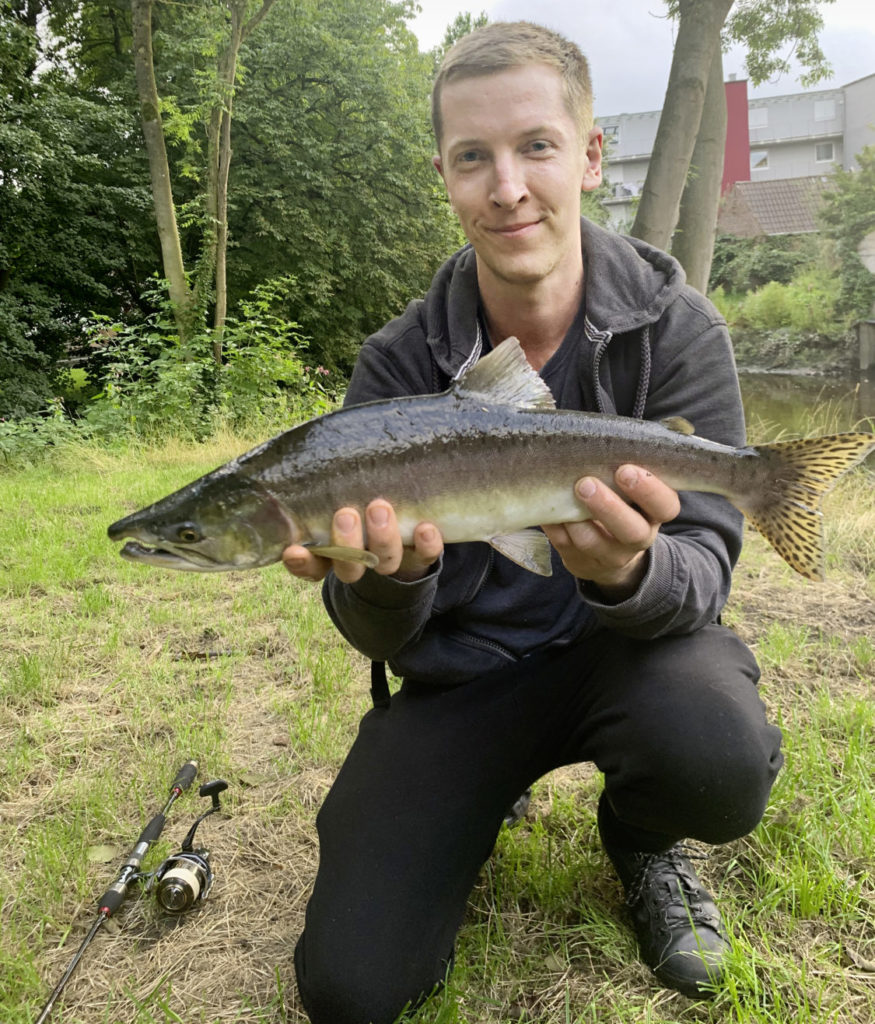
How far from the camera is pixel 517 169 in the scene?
2.57 metres

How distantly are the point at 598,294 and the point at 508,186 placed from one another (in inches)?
18.5

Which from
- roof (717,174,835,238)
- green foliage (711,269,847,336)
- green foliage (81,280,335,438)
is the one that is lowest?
green foliage (711,269,847,336)

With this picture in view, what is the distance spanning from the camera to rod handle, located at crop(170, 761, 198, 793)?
2.83 meters

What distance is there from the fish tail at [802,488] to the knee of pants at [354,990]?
5.26 feet

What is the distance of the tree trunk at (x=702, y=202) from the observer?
31.8ft

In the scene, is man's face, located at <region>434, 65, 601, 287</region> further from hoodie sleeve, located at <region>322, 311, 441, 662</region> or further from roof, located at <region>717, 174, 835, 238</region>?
roof, located at <region>717, 174, 835, 238</region>

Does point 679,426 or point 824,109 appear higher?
point 824,109

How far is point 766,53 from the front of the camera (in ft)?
40.8

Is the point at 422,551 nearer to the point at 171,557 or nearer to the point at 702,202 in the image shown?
the point at 171,557

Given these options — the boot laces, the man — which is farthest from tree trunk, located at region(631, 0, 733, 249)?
the boot laces

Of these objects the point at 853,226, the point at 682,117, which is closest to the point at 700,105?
the point at 682,117

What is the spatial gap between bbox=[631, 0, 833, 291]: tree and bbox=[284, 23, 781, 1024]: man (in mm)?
6066

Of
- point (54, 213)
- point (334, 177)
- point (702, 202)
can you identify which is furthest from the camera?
point (334, 177)

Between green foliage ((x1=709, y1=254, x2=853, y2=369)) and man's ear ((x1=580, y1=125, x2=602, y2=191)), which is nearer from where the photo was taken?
man's ear ((x1=580, y1=125, x2=602, y2=191))
